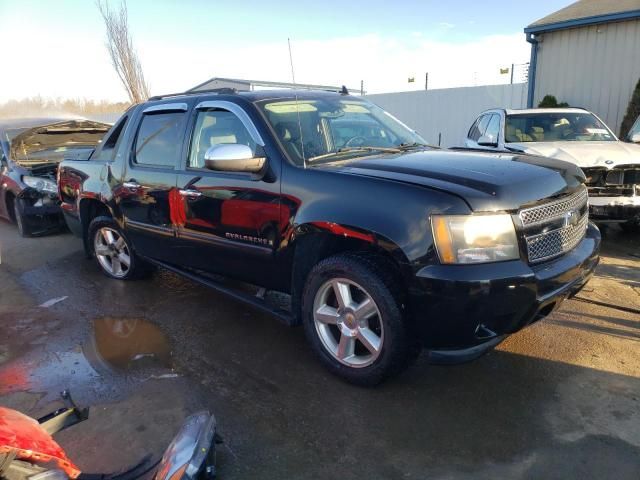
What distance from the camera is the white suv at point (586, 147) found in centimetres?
598

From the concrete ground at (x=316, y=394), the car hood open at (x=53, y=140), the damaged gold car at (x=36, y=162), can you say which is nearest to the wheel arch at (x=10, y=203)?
the damaged gold car at (x=36, y=162)

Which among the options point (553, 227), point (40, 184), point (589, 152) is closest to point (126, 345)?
point (553, 227)

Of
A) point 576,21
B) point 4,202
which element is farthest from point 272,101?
point 576,21

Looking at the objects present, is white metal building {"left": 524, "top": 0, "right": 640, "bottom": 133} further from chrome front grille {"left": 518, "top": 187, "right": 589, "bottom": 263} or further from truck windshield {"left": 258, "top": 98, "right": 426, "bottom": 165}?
chrome front grille {"left": 518, "top": 187, "right": 589, "bottom": 263}

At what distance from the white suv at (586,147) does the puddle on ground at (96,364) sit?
3524 mm

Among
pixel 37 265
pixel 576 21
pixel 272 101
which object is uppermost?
pixel 576 21

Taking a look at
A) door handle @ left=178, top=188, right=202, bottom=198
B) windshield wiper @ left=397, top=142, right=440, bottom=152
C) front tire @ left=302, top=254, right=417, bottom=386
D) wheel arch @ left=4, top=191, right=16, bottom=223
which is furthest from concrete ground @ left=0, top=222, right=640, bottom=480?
wheel arch @ left=4, top=191, right=16, bottom=223

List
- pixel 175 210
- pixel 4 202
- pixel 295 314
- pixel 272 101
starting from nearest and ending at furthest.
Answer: pixel 295 314 → pixel 272 101 → pixel 175 210 → pixel 4 202

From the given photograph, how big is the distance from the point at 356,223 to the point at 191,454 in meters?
1.49

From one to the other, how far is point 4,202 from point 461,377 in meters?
7.87

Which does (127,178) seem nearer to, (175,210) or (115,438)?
(175,210)

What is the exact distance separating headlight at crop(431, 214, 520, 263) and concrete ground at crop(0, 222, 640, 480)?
91cm

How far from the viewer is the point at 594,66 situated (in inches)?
487

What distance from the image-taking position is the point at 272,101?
3.85m
